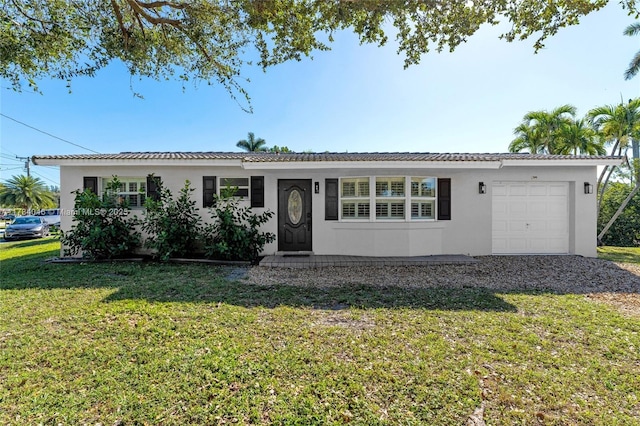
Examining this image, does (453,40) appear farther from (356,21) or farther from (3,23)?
(3,23)

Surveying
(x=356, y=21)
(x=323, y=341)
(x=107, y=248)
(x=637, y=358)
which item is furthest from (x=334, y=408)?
(x=107, y=248)

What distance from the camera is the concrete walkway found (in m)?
7.88

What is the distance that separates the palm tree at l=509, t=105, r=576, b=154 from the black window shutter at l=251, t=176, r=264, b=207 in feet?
54.6

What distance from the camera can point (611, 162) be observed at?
8562 millimetres

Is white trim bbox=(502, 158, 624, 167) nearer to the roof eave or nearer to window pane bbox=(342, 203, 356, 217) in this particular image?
the roof eave

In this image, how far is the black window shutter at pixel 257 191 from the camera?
9.06m

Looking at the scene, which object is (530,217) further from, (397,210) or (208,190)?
(208,190)

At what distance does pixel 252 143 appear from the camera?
27.9 meters

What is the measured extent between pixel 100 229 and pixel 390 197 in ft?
28.7

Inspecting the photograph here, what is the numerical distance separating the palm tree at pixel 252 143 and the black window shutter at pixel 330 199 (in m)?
20.8

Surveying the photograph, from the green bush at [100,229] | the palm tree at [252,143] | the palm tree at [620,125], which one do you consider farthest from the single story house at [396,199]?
the palm tree at [252,143]

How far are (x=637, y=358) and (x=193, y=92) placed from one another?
468 inches

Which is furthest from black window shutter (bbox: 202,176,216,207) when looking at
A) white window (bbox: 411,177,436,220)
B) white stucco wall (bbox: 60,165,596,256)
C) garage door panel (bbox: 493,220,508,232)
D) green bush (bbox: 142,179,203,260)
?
garage door panel (bbox: 493,220,508,232)

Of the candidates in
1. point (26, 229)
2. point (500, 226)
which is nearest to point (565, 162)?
point (500, 226)
